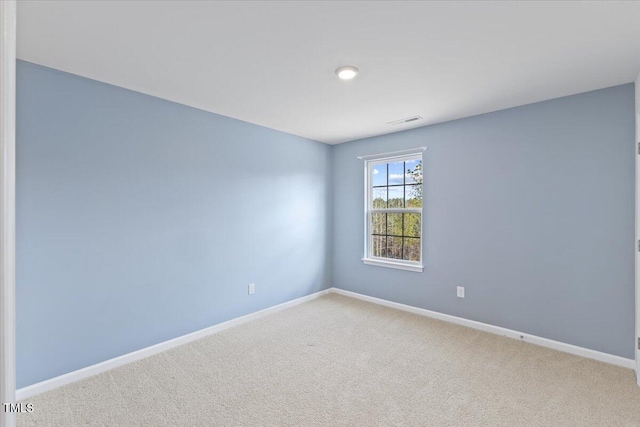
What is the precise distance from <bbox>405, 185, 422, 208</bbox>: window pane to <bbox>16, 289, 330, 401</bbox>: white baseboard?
2.17 metres

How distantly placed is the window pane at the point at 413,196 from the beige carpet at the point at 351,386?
1.56 metres

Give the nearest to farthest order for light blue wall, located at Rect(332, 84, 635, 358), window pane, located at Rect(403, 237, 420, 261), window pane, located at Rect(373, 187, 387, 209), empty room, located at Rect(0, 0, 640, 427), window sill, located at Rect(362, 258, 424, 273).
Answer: empty room, located at Rect(0, 0, 640, 427)
light blue wall, located at Rect(332, 84, 635, 358)
window sill, located at Rect(362, 258, 424, 273)
window pane, located at Rect(403, 237, 420, 261)
window pane, located at Rect(373, 187, 387, 209)

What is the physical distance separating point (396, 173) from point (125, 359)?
3.55m

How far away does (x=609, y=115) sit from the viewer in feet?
8.55

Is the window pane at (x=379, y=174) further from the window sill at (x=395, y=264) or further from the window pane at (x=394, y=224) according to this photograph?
the window sill at (x=395, y=264)

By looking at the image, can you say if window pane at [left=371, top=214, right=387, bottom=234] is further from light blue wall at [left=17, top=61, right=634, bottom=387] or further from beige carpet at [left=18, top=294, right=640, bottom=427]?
beige carpet at [left=18, top=294, right=640, bottom=427]

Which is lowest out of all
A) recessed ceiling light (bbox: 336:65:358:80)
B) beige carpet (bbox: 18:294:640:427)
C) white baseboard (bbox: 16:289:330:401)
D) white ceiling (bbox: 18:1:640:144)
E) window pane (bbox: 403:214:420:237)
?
beige carpet (bbox: 18:294:640:427)

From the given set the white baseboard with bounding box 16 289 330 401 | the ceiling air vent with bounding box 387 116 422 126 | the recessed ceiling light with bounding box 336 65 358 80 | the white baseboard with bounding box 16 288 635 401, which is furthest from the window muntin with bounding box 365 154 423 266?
the recessed ceiling light with bounding box 336 65 358 80

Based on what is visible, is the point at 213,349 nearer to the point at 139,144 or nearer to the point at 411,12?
the point at 139,144

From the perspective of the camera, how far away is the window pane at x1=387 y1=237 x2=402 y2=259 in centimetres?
415

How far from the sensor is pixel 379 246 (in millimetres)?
4363

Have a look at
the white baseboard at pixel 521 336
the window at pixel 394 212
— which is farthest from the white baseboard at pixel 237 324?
the window at pixel 394 212

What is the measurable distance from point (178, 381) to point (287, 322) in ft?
4.53

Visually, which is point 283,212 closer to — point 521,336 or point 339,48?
point 339,48
